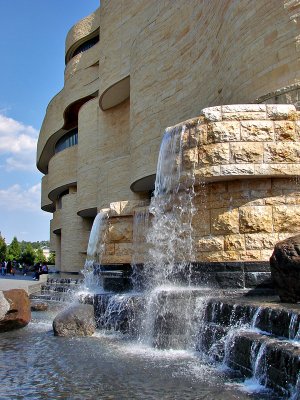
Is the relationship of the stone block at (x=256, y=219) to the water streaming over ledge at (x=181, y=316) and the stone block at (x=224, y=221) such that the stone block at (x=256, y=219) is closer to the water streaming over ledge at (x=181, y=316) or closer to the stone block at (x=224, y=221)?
the stone block at (x=224, y=221)

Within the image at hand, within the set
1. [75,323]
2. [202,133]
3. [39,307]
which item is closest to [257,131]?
[202,133]

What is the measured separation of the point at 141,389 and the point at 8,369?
1921 mm

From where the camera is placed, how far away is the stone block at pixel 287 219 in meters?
7.80

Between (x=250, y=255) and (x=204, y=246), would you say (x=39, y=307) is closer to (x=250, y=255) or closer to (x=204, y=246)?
(x=204, y=246)

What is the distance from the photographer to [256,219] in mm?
7863

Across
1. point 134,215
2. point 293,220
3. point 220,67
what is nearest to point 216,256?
point 293,220

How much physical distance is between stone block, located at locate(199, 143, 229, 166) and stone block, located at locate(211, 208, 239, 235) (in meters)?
0.83

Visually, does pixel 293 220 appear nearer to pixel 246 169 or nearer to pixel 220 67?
pixel 246 169

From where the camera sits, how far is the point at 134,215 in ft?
35.0

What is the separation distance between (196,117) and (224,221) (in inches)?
79.8

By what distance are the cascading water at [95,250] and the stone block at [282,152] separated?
188 inches

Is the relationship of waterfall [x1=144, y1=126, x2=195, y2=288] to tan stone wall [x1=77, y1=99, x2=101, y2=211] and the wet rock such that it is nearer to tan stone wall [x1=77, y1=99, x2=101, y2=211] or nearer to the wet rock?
the wet rock

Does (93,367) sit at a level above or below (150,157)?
below

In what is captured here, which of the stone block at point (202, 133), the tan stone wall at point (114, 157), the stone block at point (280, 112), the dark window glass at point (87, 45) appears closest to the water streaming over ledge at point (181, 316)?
the stone block at point (202, 133)
